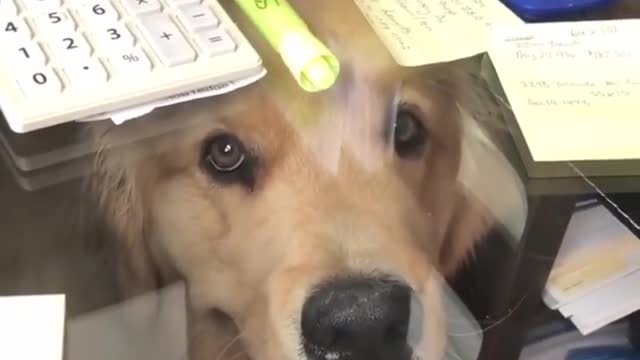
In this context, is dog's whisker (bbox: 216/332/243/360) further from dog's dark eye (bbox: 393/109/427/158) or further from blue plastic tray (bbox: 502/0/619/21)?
blue plastic tray (bbox: 502/0/619/21)

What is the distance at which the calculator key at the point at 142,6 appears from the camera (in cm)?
84

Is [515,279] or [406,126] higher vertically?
[406,126]

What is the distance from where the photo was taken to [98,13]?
32.8 inches

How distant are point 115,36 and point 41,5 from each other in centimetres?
6

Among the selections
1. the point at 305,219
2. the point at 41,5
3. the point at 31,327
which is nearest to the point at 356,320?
the point at 305,219

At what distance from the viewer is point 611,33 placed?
923 millimetres

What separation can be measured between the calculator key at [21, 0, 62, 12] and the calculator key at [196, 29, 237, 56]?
0.10 metres

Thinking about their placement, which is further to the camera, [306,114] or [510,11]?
[510,11]

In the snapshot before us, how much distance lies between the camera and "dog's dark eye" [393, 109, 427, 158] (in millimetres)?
875

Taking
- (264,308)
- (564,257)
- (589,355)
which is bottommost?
(589,355)

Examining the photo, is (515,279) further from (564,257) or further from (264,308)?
(264,308)

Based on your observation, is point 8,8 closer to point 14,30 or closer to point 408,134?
point 14,30

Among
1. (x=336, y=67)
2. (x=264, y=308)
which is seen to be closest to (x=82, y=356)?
(x=264, y=308)

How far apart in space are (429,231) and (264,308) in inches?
5.9
